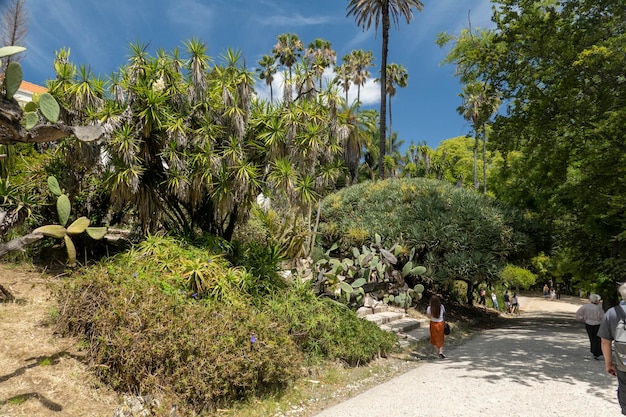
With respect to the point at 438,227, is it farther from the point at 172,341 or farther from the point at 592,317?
the point at 172,341

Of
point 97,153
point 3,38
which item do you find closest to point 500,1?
point 97,153

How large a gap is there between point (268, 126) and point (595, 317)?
7.56 metres

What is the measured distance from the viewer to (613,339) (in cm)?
369

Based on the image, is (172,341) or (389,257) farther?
(389,257)

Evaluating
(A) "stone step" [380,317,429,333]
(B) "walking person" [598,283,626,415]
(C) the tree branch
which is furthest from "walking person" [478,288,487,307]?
(C) the tree branch

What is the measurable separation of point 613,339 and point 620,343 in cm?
20

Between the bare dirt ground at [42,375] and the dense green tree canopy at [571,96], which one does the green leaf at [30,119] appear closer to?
the bare dirt ground at [42,375]

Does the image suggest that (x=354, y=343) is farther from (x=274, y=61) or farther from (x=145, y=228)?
(x=274, y=61)

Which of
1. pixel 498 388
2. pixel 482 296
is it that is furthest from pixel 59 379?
pixel 482 296

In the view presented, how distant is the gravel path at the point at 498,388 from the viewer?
4.72 m

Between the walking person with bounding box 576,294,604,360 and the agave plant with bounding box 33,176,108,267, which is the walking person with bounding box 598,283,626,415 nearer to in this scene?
the walking person with bounding box 576,294,604,360

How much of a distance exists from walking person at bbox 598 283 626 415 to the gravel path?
3.84ft

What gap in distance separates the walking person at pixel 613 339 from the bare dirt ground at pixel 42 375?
193 inches

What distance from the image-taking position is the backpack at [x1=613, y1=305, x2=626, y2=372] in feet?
11.4
